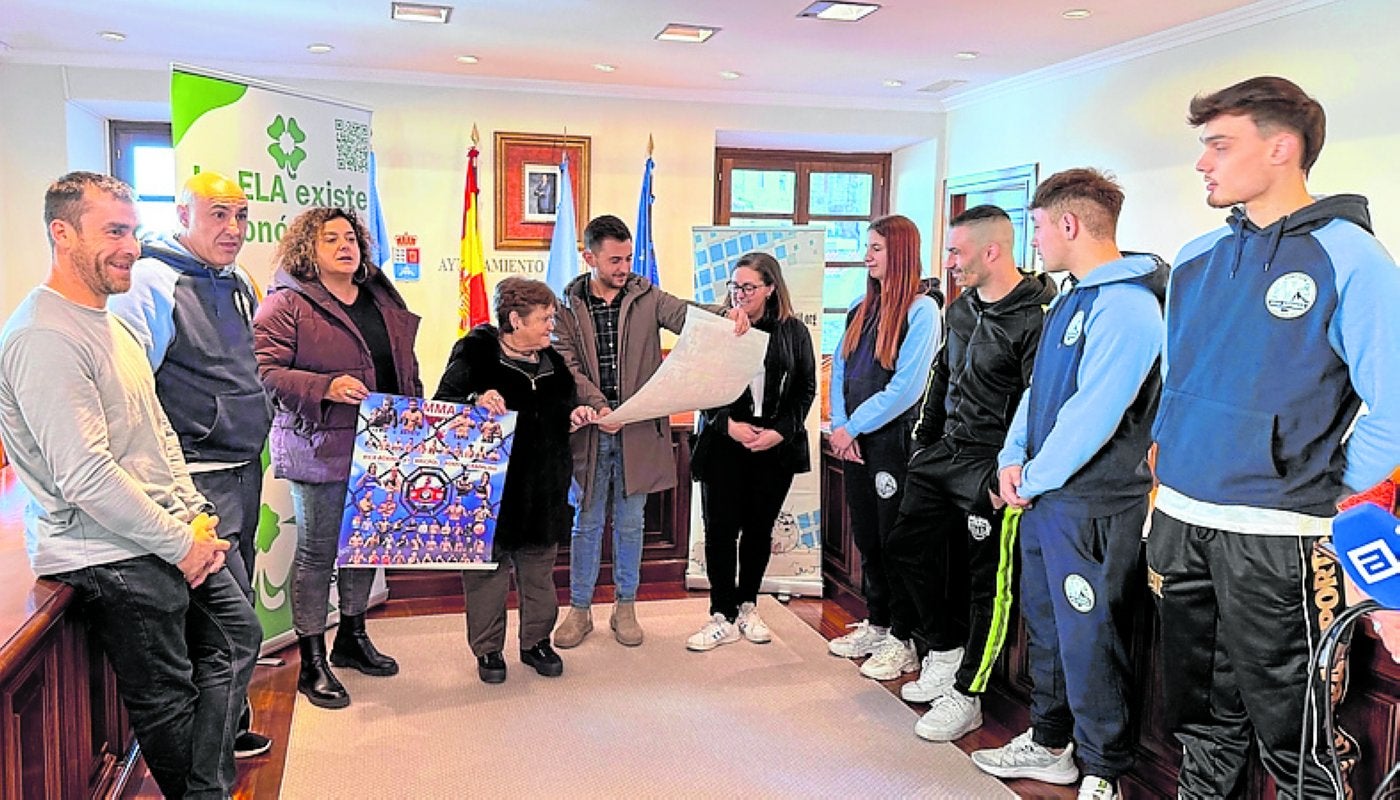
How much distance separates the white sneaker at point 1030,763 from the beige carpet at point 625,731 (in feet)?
0.18

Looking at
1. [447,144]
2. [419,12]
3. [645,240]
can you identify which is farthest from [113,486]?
[447,144]

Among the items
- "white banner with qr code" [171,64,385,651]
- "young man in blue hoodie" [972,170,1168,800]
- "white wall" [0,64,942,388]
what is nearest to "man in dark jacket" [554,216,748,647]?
"white banner with qr code" [171,64,385,651]

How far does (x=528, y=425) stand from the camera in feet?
10.4

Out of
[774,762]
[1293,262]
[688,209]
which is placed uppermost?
[688,209]

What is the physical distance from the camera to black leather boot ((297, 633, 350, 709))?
3113 mm

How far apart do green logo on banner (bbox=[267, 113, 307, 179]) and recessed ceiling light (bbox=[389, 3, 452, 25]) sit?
1.57 meters

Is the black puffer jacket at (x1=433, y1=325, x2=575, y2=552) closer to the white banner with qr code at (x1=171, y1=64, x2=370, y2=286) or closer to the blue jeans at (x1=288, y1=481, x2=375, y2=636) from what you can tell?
the blue jeans at (x1=288, y1=481, x2=375, y2=636)

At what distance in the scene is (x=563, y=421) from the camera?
3.23 meters

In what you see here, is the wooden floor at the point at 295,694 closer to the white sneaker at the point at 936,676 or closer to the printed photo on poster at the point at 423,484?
the white sneaker at the point at 936,676

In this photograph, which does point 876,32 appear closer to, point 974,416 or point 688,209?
point 688,209

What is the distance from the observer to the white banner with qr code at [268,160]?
10.7 ft

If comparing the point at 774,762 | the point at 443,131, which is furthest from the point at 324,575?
the point at 443,131

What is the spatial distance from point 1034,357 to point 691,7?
2929mm

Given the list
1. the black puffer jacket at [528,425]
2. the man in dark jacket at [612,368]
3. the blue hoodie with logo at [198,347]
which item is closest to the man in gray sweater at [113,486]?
the blue hoodie with logo at [198,347]
